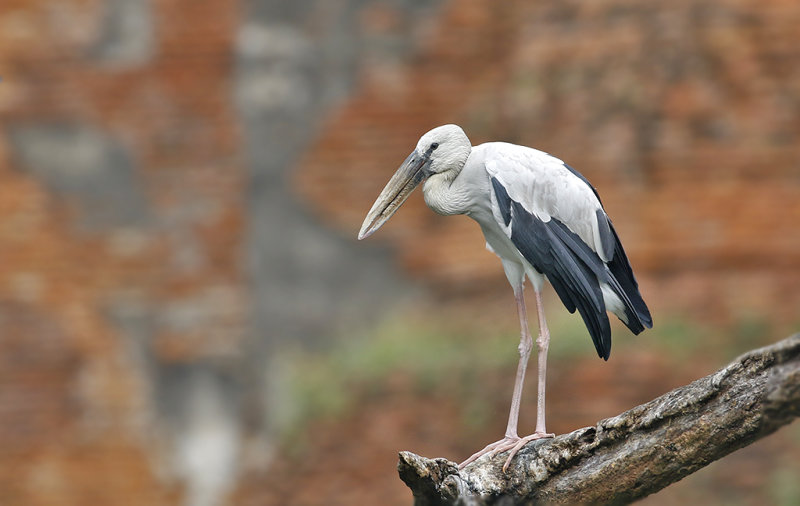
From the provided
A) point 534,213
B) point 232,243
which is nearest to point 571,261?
point 534,213

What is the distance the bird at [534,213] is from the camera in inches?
245

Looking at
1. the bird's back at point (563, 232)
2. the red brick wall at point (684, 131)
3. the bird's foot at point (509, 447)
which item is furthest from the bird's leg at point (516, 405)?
the red brick wall at point (684, 131)

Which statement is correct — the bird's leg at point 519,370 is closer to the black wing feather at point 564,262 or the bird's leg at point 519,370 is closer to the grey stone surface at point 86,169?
the black wing feather at point 564,262

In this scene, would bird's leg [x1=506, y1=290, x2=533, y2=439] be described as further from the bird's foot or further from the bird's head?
the bird's head

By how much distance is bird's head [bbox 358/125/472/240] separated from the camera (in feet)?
20.8

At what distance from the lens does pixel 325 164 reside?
14.5 m

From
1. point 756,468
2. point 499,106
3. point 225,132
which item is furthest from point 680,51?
point 225,132

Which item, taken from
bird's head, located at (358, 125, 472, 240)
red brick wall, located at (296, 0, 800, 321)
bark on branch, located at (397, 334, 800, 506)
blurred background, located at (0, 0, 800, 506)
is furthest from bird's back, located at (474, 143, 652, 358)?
blurred background, located at (0, 0, 800, 506)

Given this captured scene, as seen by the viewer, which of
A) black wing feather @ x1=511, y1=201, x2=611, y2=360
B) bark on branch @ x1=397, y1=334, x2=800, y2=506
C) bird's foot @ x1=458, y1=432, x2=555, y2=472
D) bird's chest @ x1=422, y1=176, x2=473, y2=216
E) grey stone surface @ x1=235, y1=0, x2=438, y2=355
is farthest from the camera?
grey stone surface @ x1=235, y1=0, x2=438, y2=355

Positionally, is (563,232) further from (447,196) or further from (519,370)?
(519,370)

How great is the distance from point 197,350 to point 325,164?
2.55 metres

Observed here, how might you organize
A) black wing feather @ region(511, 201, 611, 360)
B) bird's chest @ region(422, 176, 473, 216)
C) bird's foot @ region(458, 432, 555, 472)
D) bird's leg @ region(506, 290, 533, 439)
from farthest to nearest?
bird's leg @ region(506, 290, 533, 439), bird's chest @ region(422, 176, 473, 216), black wing feather @ region(511, 201, 611, 360), bird's foot @ region(458, 432, 555, 472)

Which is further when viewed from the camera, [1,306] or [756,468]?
[1,306]

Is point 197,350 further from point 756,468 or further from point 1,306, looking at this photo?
point 756,468
